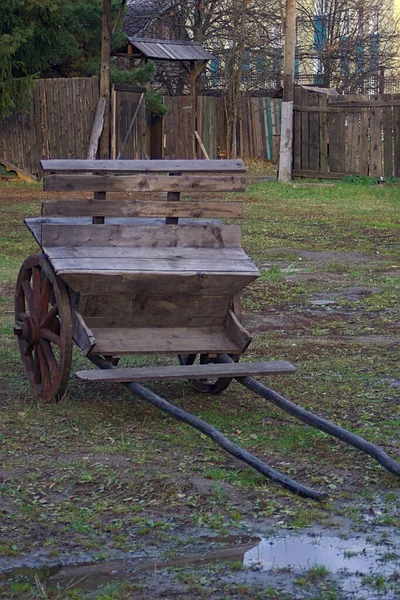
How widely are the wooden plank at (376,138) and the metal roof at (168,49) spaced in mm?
7436

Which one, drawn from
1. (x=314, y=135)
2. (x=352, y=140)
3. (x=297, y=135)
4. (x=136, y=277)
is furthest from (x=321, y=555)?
(x=297, y=135)

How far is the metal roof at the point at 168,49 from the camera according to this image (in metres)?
26.5

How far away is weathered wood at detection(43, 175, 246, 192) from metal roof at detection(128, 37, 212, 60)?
2064 centimetres

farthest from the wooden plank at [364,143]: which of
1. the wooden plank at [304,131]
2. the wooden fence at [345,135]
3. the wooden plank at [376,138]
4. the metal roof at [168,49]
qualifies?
the metal roof at [168,49]

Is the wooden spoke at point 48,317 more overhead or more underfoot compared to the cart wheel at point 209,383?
more overhead

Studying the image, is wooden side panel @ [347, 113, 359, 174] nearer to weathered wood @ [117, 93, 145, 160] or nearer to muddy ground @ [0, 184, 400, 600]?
weathered wood @ [117, 93, 145, 160]

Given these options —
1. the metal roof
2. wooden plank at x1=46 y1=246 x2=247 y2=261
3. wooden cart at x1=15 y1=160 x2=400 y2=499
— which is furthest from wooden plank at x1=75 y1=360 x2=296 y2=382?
the metal roof

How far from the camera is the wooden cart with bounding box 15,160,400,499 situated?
19.7ft

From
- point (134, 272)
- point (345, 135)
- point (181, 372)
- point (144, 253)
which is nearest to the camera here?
point (181, 372)

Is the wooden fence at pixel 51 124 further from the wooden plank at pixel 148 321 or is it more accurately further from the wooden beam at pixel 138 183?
the wooden plank at pixel 148 321

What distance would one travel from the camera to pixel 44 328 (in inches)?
253

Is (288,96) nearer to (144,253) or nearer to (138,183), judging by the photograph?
(138,183)

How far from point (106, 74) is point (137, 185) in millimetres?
15756

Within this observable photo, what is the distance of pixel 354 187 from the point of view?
20.8m
